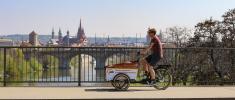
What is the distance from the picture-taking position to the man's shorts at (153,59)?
46.3 feet

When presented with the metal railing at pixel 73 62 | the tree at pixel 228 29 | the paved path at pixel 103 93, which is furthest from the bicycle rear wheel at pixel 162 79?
the tree at pixel 228 29

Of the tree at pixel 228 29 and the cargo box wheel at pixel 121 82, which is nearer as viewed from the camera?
the cargo box wheel at pixel 121 82

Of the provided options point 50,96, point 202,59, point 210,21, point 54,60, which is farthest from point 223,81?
point 210,21

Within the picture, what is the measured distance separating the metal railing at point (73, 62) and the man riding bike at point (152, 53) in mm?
1768

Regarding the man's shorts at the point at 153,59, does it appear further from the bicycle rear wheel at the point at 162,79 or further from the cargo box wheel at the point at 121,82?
the cargo box wheel at the point at 121,82

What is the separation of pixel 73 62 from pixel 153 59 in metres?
3.39

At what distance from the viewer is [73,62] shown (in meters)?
16.6

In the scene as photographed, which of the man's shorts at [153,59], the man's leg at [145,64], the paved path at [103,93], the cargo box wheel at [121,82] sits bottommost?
the paved path at [103,93]

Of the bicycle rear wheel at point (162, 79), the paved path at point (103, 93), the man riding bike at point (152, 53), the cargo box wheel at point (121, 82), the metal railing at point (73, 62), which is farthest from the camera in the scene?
the metal railing at point (73, 62)

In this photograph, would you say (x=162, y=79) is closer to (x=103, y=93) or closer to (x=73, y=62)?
(x=103, y=93)

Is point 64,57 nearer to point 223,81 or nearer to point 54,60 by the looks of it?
point 54,60

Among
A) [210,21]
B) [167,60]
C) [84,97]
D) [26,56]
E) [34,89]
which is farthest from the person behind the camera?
[210,21]

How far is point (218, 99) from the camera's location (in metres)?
12.5

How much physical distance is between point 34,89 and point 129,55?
3526mm
